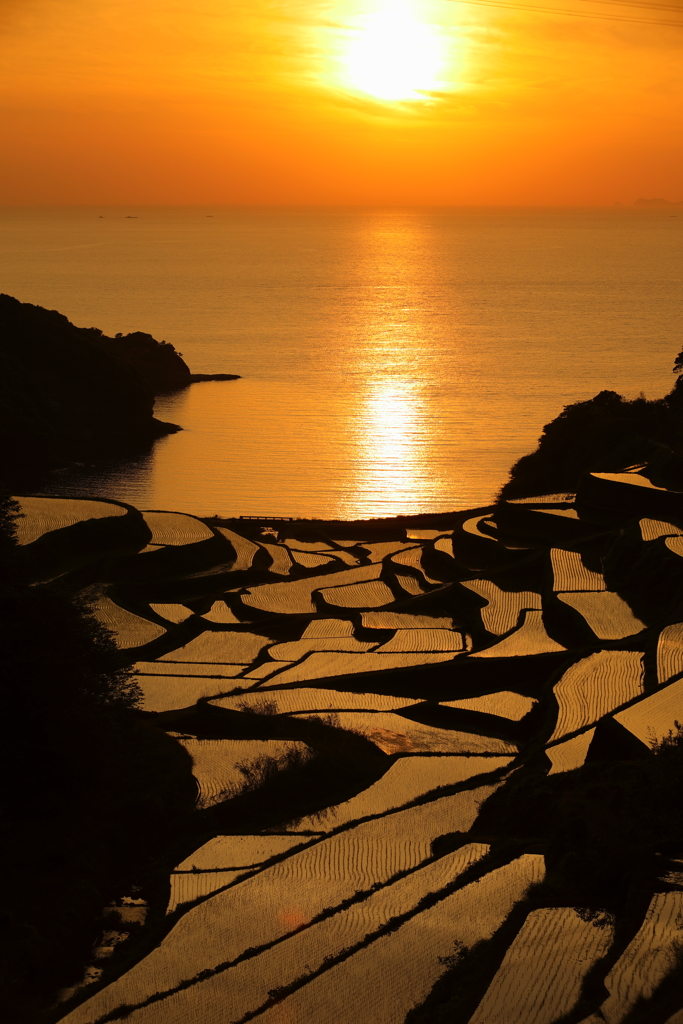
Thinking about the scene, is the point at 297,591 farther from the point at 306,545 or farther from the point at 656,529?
the point at 656,529

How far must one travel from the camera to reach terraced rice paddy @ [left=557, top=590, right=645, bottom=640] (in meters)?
29.1

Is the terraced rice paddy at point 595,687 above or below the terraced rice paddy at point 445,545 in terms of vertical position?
above

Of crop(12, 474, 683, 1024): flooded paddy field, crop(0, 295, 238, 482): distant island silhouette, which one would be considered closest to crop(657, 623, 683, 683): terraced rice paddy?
crop(12, 474, 683, 1024): flooded paddy field

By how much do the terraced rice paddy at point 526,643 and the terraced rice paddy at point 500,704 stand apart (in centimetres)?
183

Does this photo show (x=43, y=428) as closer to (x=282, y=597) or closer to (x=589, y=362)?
(x=282, y=597)

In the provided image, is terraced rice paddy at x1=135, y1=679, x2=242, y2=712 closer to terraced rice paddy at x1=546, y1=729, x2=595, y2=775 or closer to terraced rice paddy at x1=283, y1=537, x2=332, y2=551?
terraced rice paddy at x1=546, y1=729, x2=595, y2=775

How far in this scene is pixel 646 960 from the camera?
42.0 feet

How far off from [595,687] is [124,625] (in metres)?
16.2

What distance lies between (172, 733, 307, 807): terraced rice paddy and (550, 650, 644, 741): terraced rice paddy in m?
6.45

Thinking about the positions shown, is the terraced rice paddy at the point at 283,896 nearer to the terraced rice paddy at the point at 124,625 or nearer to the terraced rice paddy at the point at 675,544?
the terraced rice paddy at the point at 124,625

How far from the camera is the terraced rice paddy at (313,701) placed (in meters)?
24.5

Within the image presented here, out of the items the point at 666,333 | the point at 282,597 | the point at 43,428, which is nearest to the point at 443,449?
the point at 43,428

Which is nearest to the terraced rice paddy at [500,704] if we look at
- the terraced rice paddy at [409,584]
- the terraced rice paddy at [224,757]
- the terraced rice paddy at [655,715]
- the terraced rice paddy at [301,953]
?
the terraced rice paddy at [655,715]

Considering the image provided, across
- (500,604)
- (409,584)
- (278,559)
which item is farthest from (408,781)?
(278,559)
